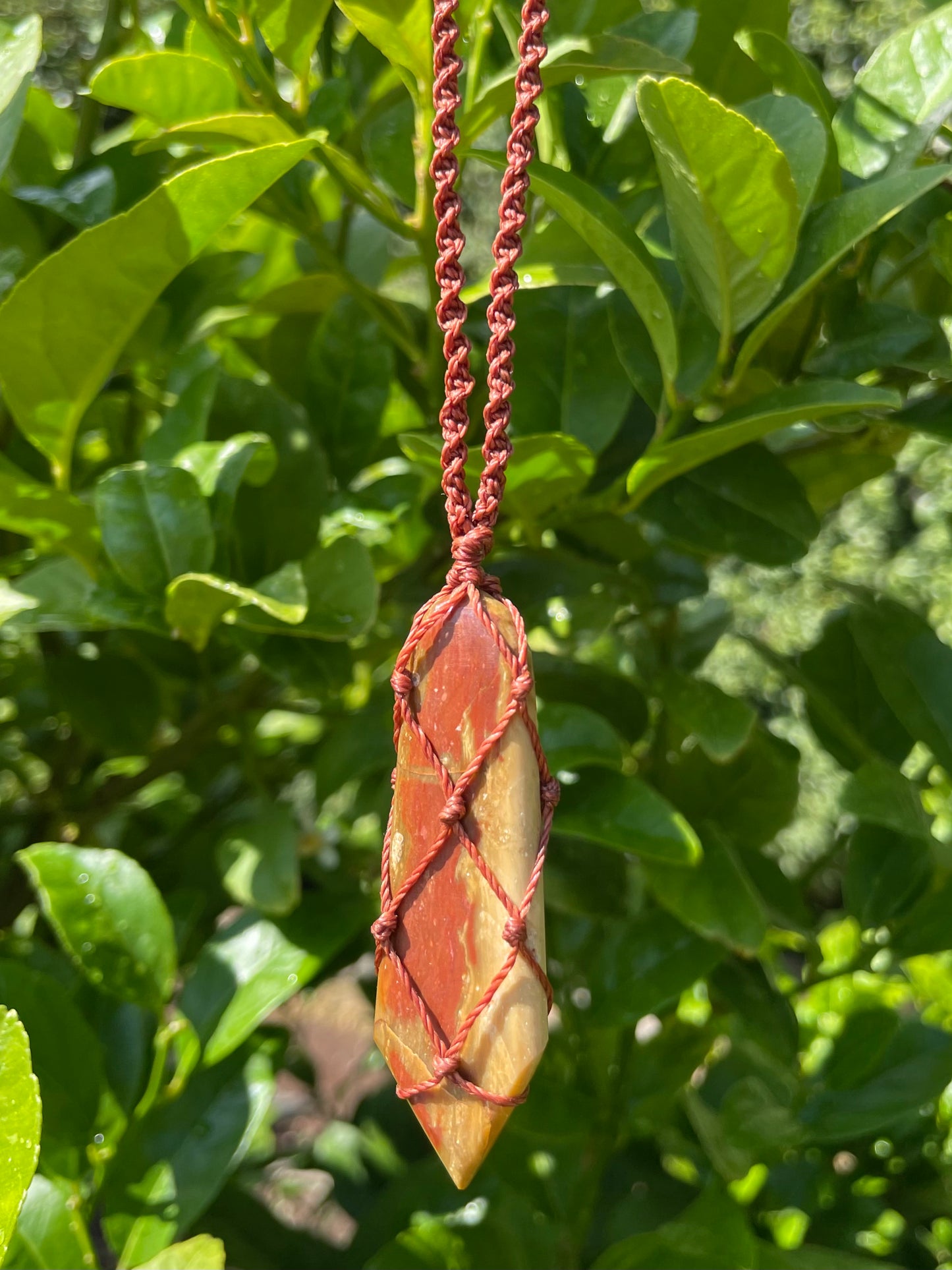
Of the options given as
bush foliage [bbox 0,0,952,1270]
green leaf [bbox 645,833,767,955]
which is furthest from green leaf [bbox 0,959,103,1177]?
green leaf [bbox 645,833,767,955]

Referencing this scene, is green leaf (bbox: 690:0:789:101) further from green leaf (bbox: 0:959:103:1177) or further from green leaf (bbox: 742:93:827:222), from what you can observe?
green leaf (bbox: 0:959:103:1177)

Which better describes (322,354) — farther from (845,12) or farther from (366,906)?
(845,12)

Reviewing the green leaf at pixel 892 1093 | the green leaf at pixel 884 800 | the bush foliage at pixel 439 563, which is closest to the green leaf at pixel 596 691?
the bush foliage at pixel 439 563

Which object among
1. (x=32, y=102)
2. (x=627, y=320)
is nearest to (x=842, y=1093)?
(x=627, y=320)

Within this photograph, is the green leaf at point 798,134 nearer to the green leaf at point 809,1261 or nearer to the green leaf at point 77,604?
the green leaf at point 77,604

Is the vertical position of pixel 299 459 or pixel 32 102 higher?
pixel 32 102

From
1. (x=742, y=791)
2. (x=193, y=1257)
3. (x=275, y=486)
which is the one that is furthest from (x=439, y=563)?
(x=193, y=1257)

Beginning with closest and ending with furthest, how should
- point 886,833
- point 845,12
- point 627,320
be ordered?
point 627,320, point 886,833, point 845,12
